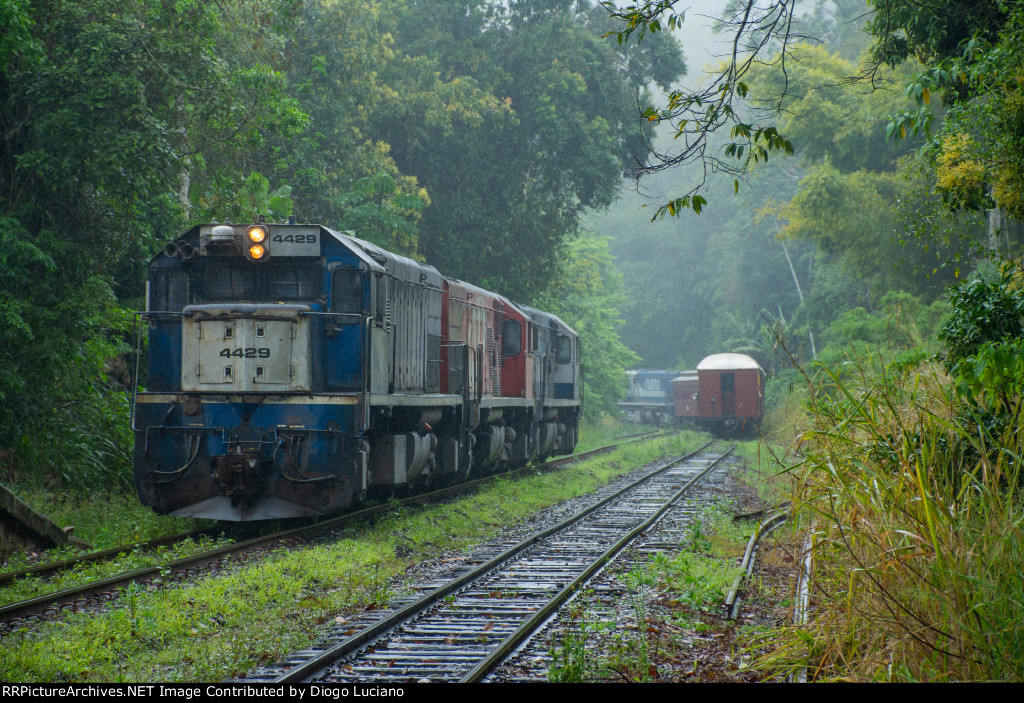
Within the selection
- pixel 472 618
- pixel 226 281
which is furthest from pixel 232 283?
pixel 472 618

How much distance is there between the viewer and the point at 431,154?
28.0 meters

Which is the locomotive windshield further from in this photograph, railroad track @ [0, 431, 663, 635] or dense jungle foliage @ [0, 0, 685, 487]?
railroad track @ [0, 431, 663, 635]

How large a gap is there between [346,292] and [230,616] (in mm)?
4618

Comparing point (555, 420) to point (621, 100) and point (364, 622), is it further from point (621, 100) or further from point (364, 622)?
point (364, 622)

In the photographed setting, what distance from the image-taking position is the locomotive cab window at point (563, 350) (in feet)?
74.3

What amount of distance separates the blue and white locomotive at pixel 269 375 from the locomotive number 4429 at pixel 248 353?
0.01 m

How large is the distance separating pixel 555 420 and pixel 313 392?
12.8 m

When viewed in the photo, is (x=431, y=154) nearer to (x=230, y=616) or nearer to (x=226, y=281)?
(x=226, y=281)

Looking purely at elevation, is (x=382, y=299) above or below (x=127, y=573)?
above

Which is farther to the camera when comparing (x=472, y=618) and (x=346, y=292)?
(x=346, y=292)

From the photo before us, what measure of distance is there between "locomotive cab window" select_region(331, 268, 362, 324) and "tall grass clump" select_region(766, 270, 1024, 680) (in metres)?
5.74

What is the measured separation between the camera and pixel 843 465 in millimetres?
6504

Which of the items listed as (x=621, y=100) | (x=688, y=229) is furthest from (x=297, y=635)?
(x=688, y=229)
